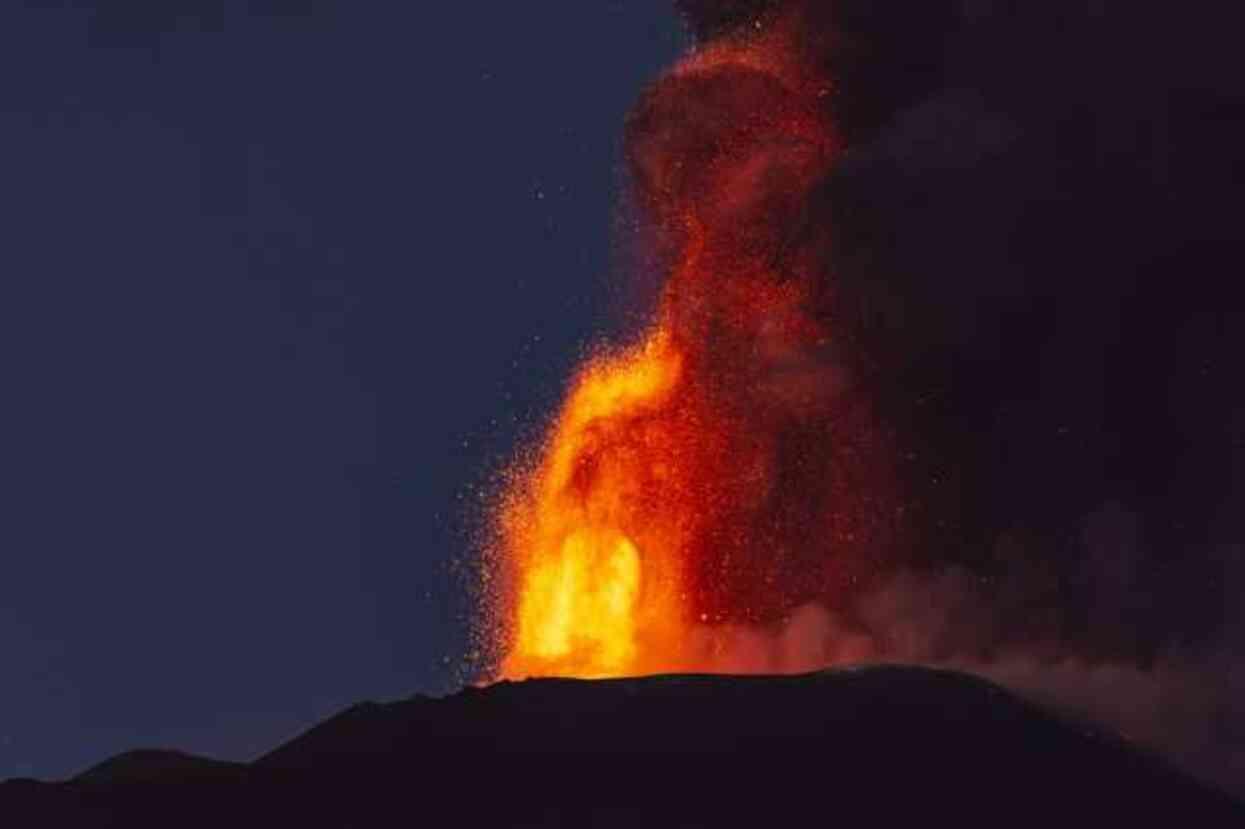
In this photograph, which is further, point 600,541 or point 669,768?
point 600,541

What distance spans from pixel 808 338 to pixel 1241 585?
12612mm

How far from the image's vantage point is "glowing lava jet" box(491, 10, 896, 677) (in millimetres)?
61812

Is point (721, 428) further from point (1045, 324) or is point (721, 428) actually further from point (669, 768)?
point (669, 768)

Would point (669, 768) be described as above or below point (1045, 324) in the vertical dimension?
below

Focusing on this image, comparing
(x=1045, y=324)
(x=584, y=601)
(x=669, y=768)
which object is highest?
(x=1045, y=324)

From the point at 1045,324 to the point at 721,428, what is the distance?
8926 mm

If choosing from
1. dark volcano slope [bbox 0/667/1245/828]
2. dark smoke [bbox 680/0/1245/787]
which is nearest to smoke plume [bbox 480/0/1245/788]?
dark smoke [bbox 680/0/1245/787]

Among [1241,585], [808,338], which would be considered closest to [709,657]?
[808,338]

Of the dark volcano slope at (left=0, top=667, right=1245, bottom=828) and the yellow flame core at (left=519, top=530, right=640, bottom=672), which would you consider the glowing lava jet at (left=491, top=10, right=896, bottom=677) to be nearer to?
the yellow flame core at (left=519, top=530, right=640, bottom=672)

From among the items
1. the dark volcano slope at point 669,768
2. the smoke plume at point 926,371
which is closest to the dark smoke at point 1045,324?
the smoke plume at point 926,371

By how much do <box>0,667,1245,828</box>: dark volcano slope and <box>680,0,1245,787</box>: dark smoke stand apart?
12.2 m

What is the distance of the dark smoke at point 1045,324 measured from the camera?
191 feet

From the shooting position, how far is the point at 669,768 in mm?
42156

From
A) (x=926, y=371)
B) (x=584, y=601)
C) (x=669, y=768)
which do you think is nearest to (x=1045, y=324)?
(x=926, y=371)
